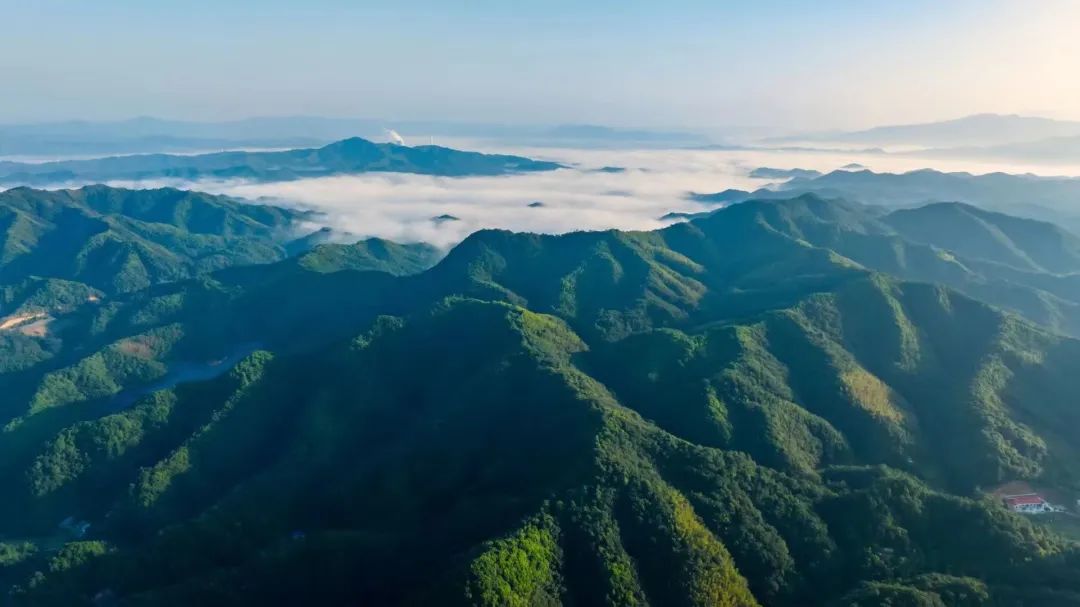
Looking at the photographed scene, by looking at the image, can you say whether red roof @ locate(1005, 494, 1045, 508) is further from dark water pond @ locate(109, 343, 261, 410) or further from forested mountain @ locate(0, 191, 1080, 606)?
dark water pond @ locate(109, 343, 261, 410)

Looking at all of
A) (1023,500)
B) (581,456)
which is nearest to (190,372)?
(581,456)

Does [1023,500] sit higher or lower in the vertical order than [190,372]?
higher

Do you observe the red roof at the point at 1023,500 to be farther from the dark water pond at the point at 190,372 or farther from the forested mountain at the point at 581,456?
the dark water pond at the point at 190,372

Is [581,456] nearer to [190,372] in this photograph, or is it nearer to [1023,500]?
[1023,500]

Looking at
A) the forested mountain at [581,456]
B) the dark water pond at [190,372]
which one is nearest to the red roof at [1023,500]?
the forested mountain at [581,456]

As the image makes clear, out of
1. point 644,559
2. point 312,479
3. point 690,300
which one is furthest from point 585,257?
point 644,559

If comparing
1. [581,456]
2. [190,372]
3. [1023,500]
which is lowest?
[190,372]

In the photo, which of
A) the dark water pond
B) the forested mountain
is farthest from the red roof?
the dark water pond
